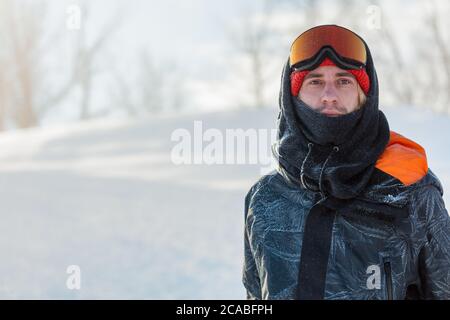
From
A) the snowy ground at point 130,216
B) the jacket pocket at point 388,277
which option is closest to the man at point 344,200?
the jacket pocket at point 388,277

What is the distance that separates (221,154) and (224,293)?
181cm

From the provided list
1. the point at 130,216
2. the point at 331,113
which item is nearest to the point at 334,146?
the point at 331,113

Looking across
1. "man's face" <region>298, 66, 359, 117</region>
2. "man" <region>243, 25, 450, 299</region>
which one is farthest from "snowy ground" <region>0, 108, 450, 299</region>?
"man's face" <region>298, 66, 359, 117</region>

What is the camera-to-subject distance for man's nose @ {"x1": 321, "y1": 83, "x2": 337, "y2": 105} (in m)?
1.71

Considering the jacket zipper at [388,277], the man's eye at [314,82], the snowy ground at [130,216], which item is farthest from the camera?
the snowy ground at [130,216]

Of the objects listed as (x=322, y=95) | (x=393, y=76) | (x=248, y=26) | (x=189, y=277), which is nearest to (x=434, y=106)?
(x=393, y=76)

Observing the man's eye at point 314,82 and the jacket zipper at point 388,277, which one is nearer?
the jacket zipper at point 388,277

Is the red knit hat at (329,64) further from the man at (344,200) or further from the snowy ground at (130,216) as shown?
the snowy ground at (130,216)

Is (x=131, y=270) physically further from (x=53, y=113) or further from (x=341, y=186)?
(x=53, y=113)

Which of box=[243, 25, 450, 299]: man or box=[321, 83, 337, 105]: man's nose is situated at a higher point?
box=[321, 83, 337, 105]: man's nose

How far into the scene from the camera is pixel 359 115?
168 cm

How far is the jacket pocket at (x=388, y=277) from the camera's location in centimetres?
164

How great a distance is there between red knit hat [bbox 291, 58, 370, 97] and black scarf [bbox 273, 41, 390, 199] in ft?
0.06

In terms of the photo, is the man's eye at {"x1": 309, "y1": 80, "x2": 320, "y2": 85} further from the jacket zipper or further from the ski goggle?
the jacket zipper
